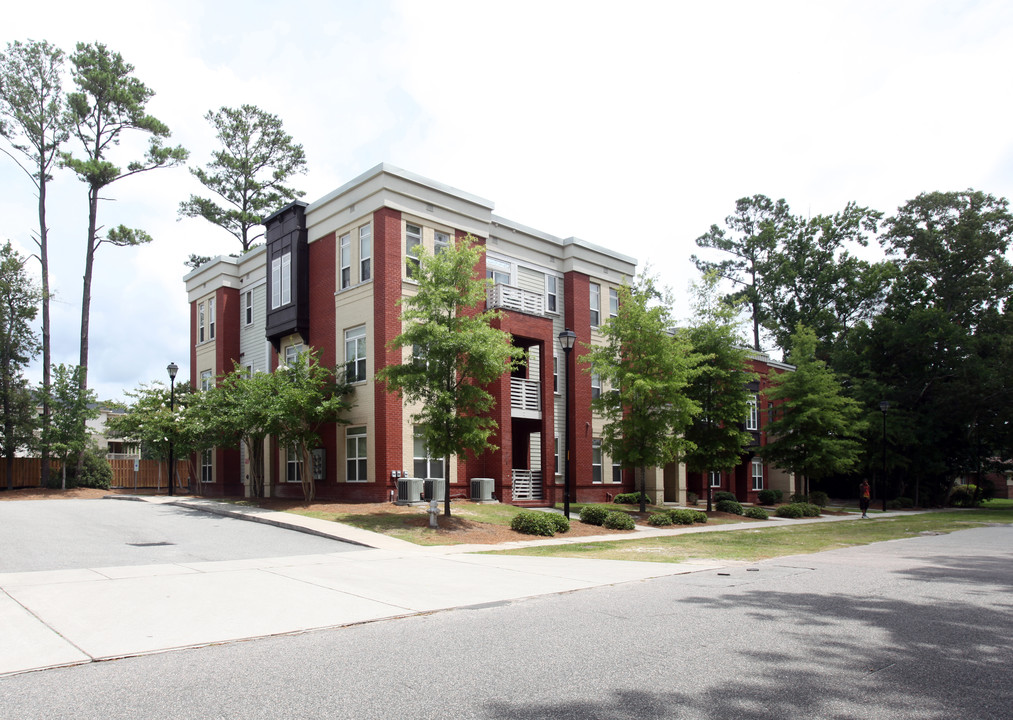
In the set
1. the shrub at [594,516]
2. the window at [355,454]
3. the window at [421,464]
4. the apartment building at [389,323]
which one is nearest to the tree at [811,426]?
the apartment building at [389,323]

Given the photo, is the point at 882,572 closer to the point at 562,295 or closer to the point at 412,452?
the point at 412,452

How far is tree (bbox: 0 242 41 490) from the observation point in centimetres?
3616

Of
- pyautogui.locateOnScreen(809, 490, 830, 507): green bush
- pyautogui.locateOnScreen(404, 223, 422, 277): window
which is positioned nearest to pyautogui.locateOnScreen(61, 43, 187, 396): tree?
pyautogui.locateOnScreen(404, 223, 422, 277): window

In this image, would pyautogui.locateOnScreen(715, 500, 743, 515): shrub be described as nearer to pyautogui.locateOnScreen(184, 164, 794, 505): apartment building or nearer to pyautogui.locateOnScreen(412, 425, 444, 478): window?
pyautogui.locateOnScreen(184, 164, 794, 505): apartment building

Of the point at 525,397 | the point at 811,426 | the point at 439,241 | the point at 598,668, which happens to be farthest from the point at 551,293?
the point at 598,668

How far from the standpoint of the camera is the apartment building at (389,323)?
2523 cm

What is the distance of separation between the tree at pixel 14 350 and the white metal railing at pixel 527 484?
80.4 feet

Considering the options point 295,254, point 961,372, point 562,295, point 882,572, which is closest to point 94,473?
point 295,254

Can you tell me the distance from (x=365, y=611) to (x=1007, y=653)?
6892 mm

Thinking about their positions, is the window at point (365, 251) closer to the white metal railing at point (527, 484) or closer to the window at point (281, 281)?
the window at point (281, 281)

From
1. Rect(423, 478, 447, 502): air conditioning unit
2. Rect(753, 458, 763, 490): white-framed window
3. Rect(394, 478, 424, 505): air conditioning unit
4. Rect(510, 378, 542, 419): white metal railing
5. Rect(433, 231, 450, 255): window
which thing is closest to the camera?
Rect(394, 478, 424, 505): air conditioning unit

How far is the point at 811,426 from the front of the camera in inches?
1394

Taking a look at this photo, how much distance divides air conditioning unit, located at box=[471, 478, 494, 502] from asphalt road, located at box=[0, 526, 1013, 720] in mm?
16241

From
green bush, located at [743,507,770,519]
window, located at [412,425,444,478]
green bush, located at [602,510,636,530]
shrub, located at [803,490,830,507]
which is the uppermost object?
window, located at [412,425,444,478]
